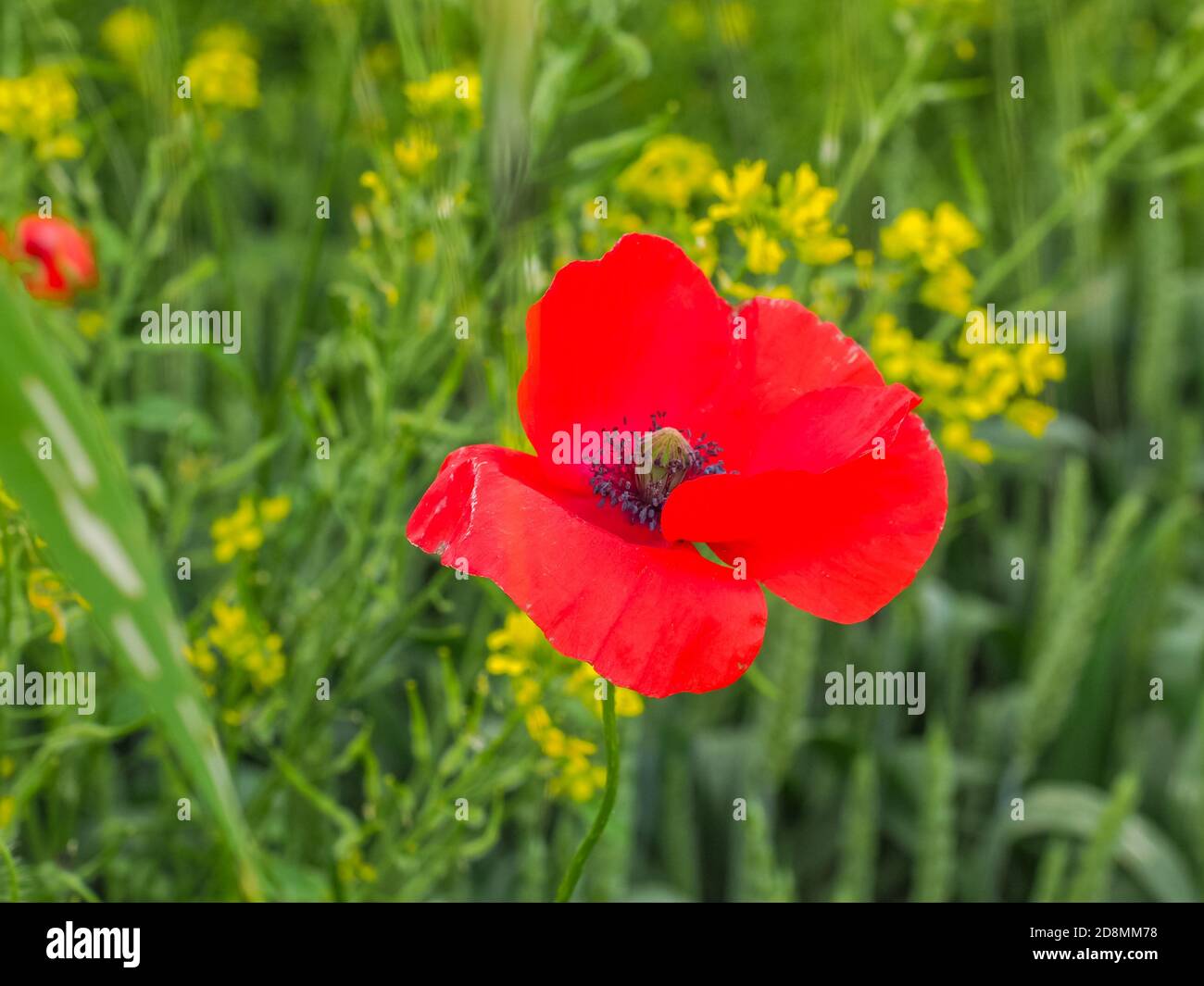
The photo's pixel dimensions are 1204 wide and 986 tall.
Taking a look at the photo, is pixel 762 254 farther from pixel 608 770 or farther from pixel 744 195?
pixel 608 770

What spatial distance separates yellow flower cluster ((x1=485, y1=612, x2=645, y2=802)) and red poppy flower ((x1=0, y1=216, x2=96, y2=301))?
408mm

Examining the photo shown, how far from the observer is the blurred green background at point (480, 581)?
568mm

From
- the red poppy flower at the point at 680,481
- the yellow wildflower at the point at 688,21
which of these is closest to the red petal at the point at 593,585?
the red poppy flower at the point at 680,481

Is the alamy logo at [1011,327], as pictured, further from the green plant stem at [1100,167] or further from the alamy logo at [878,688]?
the alamy logo at [878,688]

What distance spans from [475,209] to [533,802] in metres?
0.34

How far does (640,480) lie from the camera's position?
452mm

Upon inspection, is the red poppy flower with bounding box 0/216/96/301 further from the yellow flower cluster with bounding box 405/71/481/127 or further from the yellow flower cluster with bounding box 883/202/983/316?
the yellow flower cluster with bounding box 883/202/983/316

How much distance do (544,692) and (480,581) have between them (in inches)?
2.2

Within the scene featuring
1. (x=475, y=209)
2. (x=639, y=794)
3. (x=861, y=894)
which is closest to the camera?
(x=475, y=209)

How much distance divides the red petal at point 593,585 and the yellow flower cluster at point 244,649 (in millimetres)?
256

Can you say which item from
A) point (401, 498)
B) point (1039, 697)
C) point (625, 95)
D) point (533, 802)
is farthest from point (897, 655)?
point (625, 95)

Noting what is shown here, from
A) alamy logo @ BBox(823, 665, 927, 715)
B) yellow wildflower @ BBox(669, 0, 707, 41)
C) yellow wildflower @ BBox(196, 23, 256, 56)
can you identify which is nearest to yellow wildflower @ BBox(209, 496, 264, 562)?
alamy logo @ BBox(823, 665, 927, 715)
